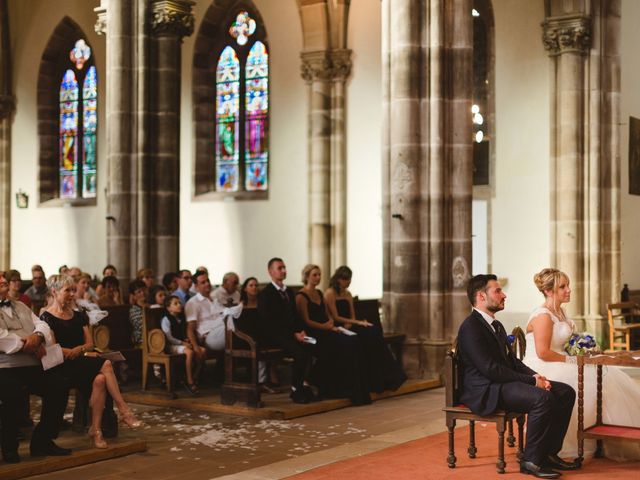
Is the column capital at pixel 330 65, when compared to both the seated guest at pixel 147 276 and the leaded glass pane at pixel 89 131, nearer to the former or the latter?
the leaded glass pane at pixel 89 131

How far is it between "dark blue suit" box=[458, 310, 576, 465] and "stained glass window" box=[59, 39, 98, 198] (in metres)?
18.0

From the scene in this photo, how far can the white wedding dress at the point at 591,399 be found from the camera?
7684mm

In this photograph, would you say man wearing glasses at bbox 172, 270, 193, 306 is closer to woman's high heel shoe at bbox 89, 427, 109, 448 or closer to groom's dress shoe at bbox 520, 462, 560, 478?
woman's high heel shoe at bbox 89, 427, 109, 448

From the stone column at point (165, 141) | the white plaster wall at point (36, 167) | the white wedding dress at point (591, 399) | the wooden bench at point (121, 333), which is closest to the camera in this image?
the white wedding dress at point (591, 399)

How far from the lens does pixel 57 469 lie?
7.46m

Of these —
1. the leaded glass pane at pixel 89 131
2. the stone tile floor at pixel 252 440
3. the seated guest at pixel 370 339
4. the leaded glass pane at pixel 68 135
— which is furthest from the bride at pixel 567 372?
the leaded glass pane at pixel 68 135

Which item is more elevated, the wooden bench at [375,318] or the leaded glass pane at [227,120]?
the leaded glass pane at [227,120]

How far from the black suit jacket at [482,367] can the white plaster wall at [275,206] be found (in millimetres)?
13285

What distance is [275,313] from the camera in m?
10.7

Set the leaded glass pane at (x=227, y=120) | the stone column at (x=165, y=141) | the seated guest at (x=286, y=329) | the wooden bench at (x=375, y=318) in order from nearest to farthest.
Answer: the seated guest at (x=286, y=329), the wooden bench at (x=375, y=318), the stone column at (x=165, y=141), the leaded glass pane at (x=227, y=120)

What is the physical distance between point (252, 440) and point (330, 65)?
1255 cm

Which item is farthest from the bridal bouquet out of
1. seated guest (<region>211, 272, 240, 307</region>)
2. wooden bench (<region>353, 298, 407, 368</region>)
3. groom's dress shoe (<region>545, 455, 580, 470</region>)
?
seated guest (<region>211, 272, 240, 307</region>)

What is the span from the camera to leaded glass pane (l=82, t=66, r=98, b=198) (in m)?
24.0

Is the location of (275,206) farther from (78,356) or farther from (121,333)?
(78,356)
